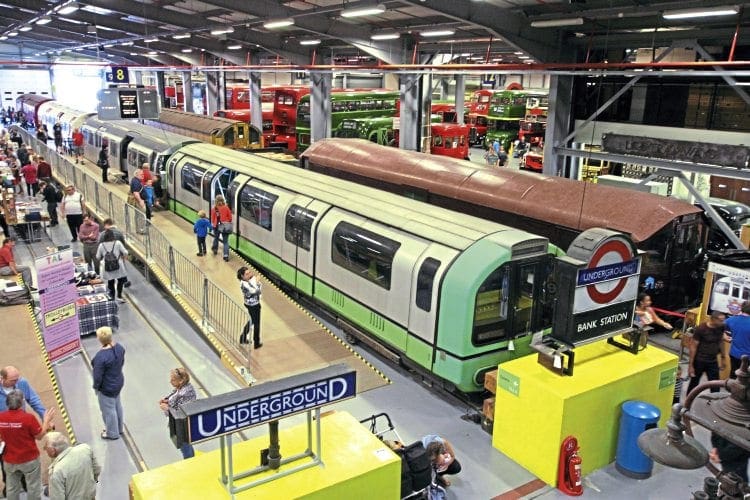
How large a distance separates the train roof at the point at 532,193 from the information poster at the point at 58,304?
878 cm

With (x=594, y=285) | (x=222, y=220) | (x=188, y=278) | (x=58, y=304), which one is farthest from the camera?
(x=222, y=220)

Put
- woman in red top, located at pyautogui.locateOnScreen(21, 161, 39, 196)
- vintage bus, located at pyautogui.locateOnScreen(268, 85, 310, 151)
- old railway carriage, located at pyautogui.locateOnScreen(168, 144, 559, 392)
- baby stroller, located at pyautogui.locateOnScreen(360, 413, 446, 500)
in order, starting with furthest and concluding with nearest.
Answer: vintage bus, located at pyautogui.locateOnScreen(268, 85, 310, 151)
woman in red top, located at pyautogui.locateOnScreen(21, 161, 39, 196)
old railway carriage, located at pyautogui.locateOnScreen(168, 144, 559, 392)
baby stroller, located at pyautogui.locateOnScreen(360, 413, 446, 500)

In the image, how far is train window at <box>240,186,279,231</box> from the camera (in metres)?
14.1

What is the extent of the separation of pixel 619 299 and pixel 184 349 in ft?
25.4

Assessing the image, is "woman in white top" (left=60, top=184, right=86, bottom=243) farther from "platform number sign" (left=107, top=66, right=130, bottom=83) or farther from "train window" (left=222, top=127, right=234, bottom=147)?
"platform number sign" (left=107, top=66, right=130, bottom=83)

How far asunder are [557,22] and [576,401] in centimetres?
1283

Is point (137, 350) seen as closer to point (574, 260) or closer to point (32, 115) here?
point (574, 260)

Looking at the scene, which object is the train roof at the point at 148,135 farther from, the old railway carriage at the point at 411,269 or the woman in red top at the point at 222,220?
the old railway carriage at the point at 411,269

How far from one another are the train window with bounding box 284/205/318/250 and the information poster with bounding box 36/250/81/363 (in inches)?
173

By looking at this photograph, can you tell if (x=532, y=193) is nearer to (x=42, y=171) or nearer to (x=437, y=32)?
(x=437, y=32)

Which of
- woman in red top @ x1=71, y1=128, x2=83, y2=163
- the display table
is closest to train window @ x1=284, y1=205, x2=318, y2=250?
the display table

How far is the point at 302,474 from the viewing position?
17.0 ft

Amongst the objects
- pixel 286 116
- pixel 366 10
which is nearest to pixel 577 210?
pixel 366 10

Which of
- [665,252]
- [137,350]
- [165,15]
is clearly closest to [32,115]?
[165,15]
